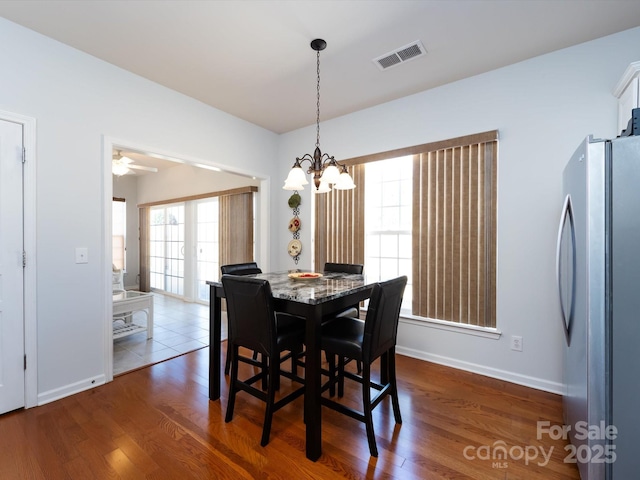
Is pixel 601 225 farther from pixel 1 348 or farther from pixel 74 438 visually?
pixel 1 348

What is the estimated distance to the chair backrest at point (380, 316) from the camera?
5.47 ft

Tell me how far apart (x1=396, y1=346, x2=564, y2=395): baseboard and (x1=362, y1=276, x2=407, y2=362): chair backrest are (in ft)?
4.52

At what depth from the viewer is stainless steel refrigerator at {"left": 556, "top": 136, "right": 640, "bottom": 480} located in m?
1.20

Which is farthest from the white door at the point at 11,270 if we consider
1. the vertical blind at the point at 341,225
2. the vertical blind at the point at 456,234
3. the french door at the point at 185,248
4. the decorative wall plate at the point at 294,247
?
the vertical blind at the point at 456,234

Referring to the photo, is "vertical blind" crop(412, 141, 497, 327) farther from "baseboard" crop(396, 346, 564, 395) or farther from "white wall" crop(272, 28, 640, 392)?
"baseboard" crop(396, 346, 564, 395)

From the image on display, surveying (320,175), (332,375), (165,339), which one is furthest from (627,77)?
(165,339)

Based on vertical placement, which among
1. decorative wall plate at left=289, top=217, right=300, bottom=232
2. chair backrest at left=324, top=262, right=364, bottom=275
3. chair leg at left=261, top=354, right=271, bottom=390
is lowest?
chair leg at left=261, top=354, right=271, bottom=390

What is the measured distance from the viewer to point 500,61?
255cm

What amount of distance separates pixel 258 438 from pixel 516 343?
2.25 m

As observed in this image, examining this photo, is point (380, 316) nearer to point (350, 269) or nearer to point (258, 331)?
point (258, 331)

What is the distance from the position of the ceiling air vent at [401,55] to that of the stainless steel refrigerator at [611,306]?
156cm

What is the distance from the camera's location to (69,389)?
234 centimetres

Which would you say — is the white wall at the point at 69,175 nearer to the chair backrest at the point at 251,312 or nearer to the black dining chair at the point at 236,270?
the black dining chair at the point at 236,270

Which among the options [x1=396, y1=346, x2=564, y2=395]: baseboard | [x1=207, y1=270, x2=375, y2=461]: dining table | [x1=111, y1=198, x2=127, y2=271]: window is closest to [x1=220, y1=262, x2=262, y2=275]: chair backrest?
[x1=207, y1=270, x2=375, y2=461]: dining table
